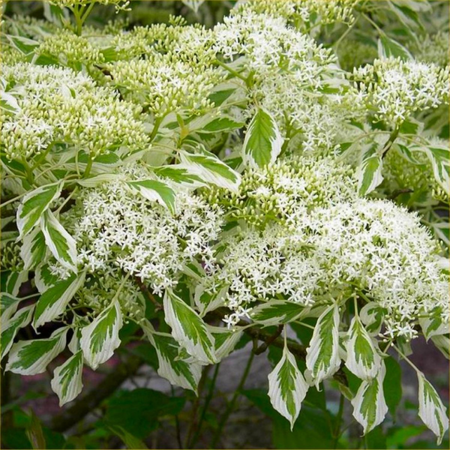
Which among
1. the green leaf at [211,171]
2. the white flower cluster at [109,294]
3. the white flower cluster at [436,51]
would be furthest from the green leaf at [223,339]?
the white flower cluster at [436,51]

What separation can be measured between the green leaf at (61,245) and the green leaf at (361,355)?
35cm

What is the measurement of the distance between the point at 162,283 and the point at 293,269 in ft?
0.54

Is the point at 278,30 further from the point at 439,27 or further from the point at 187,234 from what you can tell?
the point at 439,27

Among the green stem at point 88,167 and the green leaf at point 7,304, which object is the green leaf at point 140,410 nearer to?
the green leaf at point 7,304

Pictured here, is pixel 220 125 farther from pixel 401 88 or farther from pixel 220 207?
pixel 401 88

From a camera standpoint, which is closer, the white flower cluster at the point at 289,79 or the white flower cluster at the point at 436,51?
the white flower cluster at the point at 289,79

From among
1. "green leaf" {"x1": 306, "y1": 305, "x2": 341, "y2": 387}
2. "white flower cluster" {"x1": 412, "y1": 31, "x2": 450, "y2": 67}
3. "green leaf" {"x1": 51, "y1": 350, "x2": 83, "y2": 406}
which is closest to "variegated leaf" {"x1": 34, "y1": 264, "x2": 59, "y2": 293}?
"green leaf" {"x1": 51, "y1": 350, "x2": 83, "y2": 406}

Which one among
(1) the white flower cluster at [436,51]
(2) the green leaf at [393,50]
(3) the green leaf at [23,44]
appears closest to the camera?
(3) the green leaf at [23,44]

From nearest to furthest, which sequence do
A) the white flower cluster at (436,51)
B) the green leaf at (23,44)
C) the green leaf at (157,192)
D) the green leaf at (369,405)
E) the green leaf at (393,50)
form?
the green leaf at (157,192)
the green leaf at (369,405)
the green leaf at (23,44)
the green leaf at (393,50)
the white flower cluster at (436,51)

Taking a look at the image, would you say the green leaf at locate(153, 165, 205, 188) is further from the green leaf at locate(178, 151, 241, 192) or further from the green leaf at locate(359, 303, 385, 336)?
the green leaf at locate(359, 303, 385, 336)

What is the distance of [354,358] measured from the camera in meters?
0.89

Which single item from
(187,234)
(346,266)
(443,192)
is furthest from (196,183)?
(443,192)

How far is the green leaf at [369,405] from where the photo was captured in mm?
948

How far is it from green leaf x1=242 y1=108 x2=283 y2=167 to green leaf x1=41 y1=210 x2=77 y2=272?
272 millimetres
